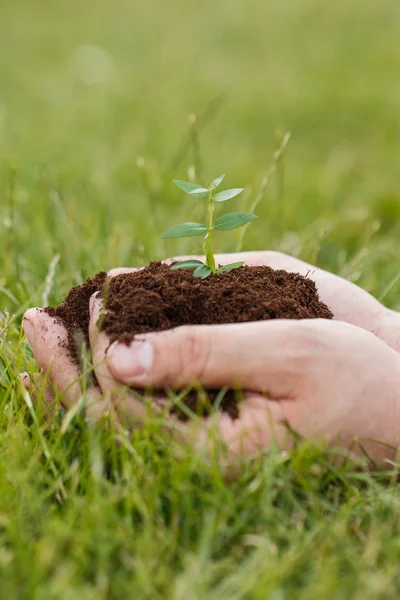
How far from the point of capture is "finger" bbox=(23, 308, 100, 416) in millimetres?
1605

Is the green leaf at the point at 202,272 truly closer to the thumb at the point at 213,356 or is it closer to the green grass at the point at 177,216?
the thumb at the point at 213,356

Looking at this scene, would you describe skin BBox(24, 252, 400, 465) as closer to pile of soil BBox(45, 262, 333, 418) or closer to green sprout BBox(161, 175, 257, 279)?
pile of soil BBox(45, 262, 333, 418)

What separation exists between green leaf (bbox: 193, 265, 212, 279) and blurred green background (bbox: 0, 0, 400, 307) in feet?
2.04

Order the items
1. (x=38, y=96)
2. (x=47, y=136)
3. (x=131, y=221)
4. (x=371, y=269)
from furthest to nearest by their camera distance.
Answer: (x=38, y=96)
(x=47, y=136)
(x=131, y=221)
(x=371, y=269)

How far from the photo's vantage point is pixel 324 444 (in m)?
1.44

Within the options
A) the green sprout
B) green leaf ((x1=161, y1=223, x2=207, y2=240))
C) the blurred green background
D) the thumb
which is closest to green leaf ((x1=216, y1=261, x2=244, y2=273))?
the green sprout

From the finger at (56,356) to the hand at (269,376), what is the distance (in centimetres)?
10

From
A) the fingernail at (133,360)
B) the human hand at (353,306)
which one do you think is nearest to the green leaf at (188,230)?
the human hand at (353,306)

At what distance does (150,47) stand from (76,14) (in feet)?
5.55

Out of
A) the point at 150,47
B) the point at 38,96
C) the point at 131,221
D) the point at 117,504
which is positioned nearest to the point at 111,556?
the point at 117,504

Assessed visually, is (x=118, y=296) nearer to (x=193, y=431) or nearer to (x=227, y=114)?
(x=193, y=431)

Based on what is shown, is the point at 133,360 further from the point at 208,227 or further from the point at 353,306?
the point at 353,306

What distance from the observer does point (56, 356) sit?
1.62 meters

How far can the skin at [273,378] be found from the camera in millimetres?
1478
